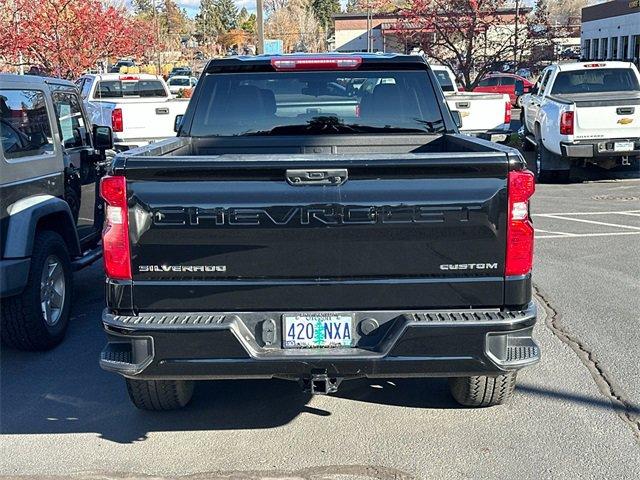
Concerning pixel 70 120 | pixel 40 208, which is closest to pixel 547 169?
pixel 70 120

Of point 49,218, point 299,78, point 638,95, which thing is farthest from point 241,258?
point 638,95

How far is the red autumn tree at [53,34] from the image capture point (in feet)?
73.4

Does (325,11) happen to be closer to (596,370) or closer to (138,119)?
(138,119)

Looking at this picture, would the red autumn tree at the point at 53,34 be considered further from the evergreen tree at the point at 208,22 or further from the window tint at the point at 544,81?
the evergreen tree at the point at 208,22

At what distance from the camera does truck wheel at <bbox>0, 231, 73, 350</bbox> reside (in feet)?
19.2

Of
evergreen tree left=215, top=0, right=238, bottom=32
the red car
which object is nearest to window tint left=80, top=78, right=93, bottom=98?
the red car

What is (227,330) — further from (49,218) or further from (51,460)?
(49,218)

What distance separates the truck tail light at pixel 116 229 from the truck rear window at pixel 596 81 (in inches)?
519

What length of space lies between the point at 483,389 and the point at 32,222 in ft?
11.2

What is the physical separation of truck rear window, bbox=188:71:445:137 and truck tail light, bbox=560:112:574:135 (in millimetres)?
8531

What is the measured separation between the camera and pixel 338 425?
4805mm

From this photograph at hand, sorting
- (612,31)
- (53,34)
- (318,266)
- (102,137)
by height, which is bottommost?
(318,266)

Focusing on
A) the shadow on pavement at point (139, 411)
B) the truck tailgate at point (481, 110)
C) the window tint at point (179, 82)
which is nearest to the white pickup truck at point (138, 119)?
the truck tailgate at point (481, 110)

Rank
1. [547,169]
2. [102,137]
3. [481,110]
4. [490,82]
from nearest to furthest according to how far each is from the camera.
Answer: [102,137]
[547,169]
[481,110]
[490,82]
